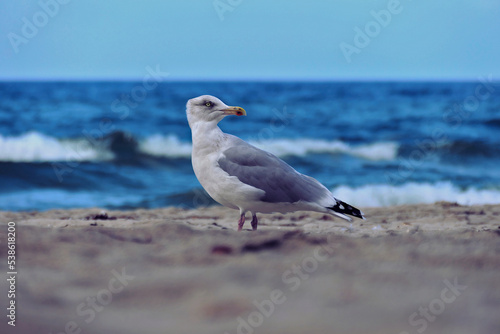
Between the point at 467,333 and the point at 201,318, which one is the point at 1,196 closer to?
the point at 201,318

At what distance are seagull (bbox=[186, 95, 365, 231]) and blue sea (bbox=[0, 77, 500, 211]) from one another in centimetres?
407

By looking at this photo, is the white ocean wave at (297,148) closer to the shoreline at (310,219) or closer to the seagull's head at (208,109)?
the shoreline at (310,219)

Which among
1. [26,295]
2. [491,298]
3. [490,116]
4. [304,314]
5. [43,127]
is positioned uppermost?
[490,116]

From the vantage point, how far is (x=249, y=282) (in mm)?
2400

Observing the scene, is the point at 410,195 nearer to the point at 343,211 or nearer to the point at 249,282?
the point at 343,211

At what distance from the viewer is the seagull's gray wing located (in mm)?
3453

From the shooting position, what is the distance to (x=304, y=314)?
212 cm

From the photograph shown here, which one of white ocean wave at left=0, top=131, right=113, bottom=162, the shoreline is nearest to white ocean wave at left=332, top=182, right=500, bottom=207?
the shoreline

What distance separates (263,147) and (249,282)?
32.2 feet

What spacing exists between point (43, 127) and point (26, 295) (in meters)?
13.3

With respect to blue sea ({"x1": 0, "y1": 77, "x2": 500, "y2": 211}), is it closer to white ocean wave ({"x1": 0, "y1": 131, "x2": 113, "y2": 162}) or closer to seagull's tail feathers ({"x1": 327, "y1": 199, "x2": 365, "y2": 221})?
white ocean wave ({"x1": 0, "y1": 131, "x2": 113, "y2": 162})

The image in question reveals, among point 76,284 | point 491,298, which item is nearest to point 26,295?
point 76,284

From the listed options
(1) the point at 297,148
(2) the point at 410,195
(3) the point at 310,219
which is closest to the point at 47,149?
(1) the point at 297,148

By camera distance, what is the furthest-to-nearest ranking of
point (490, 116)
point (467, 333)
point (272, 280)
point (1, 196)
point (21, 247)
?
point (490, 116), point (1, 196), point (21, 247), point (272, 280), point (467, 333)
